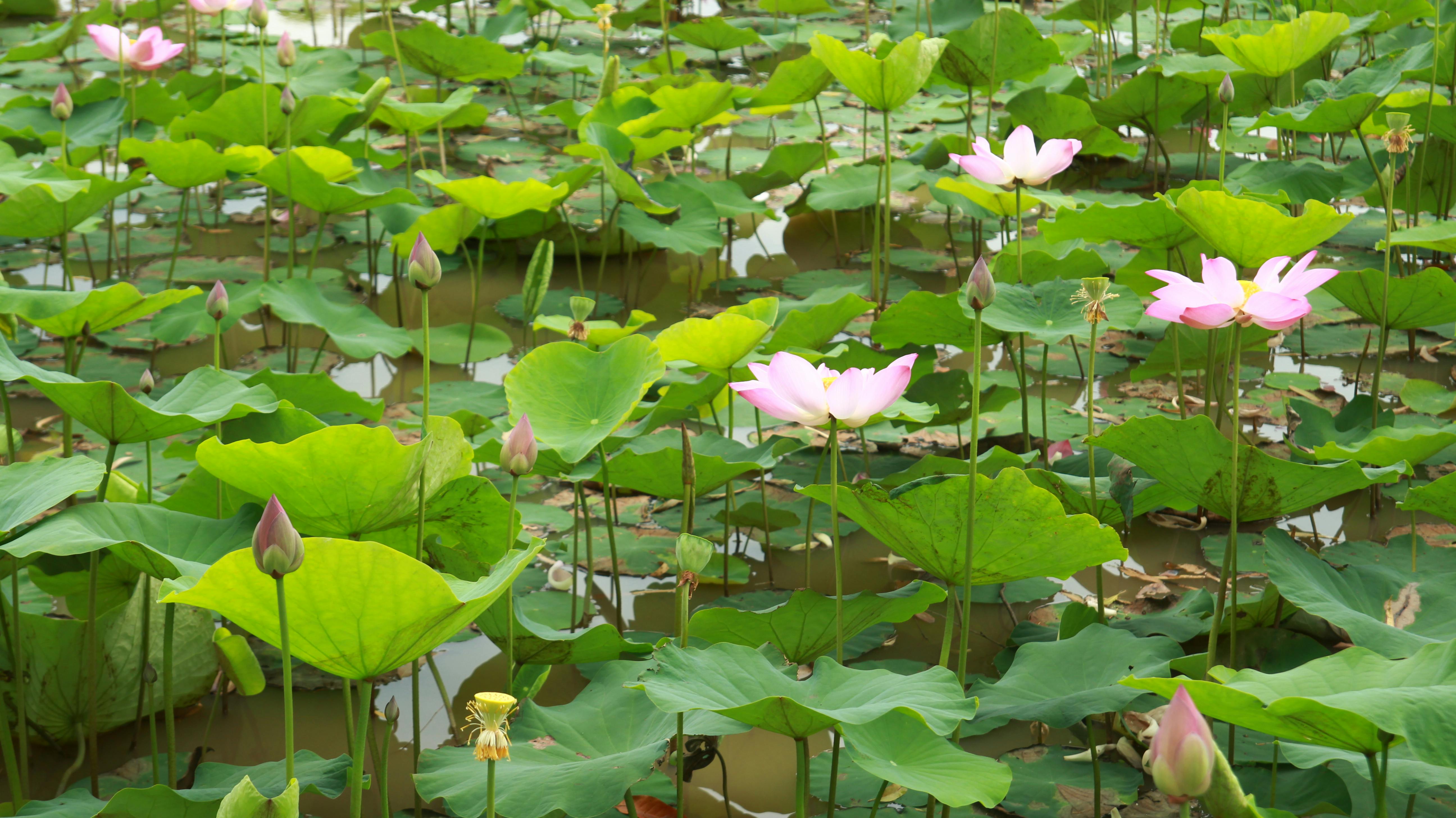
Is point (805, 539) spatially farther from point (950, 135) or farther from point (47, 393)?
point (950, 135)

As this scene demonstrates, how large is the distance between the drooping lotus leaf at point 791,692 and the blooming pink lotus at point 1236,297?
48 cm

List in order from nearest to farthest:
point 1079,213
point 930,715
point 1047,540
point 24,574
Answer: point 930,715 < point 1047,540 < point 24,574 < point 1079,213

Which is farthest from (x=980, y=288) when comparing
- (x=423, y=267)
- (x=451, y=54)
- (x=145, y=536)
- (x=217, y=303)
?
(x=451, y=54)

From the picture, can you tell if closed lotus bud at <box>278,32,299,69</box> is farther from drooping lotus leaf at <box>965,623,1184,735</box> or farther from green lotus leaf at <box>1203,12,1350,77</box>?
Answer: drooping lotus leaf at <box>965,623,1184,735</box>

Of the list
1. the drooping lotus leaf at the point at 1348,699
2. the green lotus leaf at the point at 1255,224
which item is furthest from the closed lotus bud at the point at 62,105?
the drooping lotus leaf at the point at 1348,699

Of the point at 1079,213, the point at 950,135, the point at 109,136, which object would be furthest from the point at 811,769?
the point at 109,136

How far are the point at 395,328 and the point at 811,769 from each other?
5.53ft

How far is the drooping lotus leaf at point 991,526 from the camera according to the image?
1169 millimetres

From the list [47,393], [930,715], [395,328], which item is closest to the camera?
[930,715]

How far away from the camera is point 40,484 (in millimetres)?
1202

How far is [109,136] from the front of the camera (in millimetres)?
2994

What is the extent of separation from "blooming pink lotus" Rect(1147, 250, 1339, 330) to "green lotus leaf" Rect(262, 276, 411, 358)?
1616 millimetres

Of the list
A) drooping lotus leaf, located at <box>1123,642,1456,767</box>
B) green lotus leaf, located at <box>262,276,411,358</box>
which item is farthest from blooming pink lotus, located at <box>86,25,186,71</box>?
drooping lotus leaf, located at <box>1123,642,1456,767</box>

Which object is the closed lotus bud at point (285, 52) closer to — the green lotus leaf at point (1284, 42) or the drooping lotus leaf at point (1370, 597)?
the green lotus leaf at point (1284, 42)
